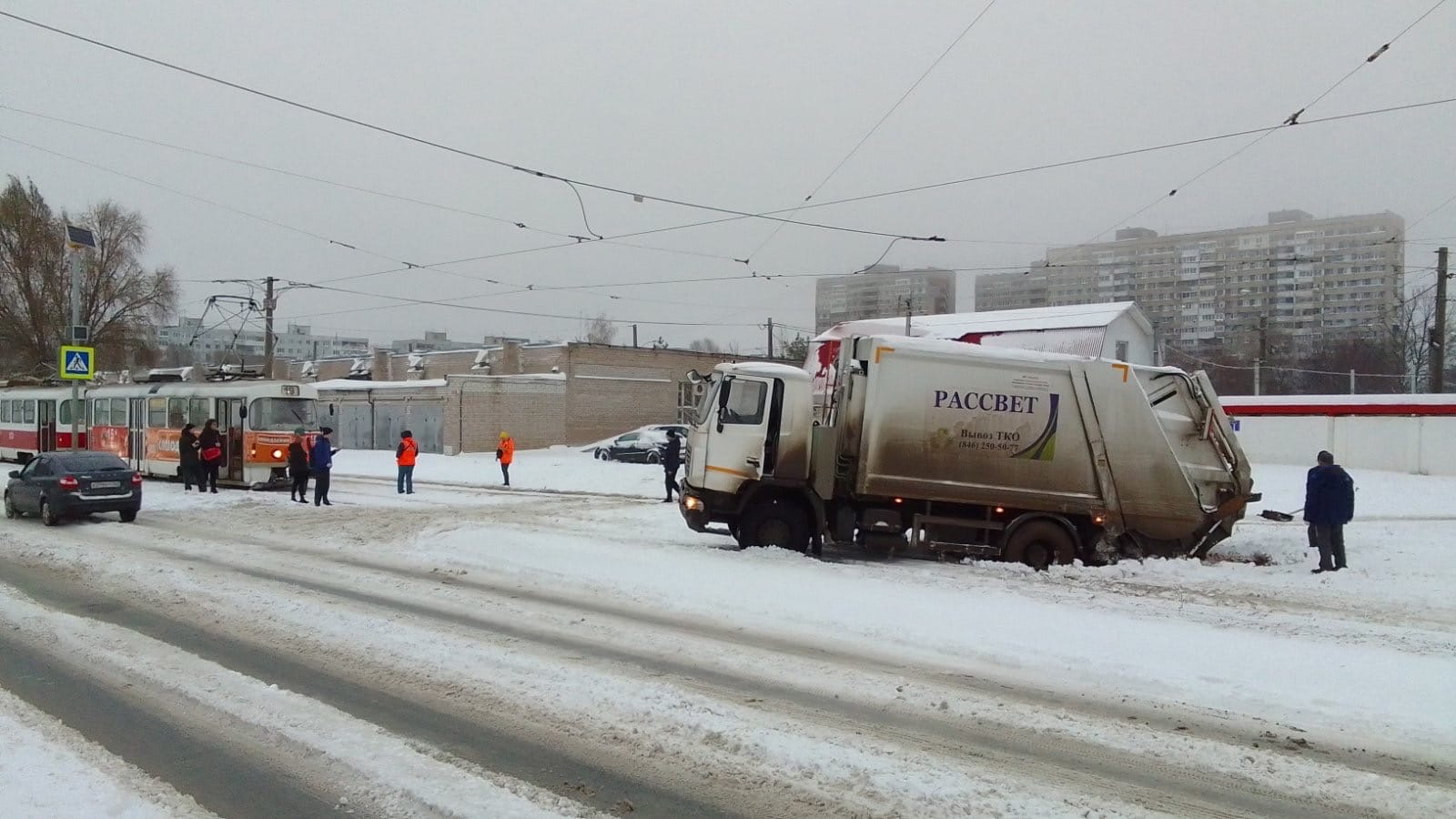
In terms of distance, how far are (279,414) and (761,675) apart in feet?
66.6

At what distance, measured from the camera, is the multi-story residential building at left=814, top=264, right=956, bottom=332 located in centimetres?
6938

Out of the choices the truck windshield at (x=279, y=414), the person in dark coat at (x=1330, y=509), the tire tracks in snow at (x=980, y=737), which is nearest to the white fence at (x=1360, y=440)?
the person in dark coat at (x=1330, y=509)

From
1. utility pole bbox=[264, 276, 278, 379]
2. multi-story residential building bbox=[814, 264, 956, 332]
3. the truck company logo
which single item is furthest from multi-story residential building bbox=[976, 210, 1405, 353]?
the truck company logo

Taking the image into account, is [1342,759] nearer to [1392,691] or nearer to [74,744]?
[1392,691]

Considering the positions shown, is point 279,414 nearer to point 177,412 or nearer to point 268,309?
point 177,412

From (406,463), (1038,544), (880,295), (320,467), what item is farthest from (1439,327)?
(880,295)

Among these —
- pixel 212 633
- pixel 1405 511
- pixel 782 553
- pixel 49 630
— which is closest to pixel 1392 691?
pixel 782 553

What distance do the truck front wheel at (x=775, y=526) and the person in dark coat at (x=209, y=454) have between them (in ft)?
49.3

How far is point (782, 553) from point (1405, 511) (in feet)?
55.2

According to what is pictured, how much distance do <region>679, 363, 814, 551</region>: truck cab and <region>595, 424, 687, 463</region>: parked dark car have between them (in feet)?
76.1

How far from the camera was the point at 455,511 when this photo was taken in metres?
19.0

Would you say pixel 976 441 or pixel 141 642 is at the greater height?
pixel 976 441

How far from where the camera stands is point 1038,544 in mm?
12781

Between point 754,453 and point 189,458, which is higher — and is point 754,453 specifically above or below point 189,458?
above
